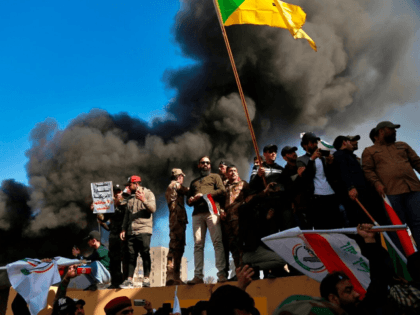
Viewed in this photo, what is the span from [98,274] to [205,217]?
182 centimetres

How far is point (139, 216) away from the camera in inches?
229

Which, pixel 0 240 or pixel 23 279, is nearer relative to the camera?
pixel 23 279

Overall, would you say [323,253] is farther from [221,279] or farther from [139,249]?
[139,249]

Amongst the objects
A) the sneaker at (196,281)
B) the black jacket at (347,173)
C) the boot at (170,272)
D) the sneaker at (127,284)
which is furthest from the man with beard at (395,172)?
the sneaker at (127,284)

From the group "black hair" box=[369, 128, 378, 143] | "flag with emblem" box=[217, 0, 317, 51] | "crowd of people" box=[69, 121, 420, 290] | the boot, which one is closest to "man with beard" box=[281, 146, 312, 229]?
"crowd of people" box=[69, 121, 420, 290]

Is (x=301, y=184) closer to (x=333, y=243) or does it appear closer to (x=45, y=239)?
(x=333, y=243)

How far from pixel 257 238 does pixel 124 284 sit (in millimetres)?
2075

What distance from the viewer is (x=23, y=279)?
3852 millimetres

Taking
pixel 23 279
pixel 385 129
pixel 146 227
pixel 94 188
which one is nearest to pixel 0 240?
pixel 94 188

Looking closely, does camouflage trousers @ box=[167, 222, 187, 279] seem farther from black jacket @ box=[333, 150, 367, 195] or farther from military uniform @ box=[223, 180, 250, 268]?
black jacket @ box=[333, 150, 367, 195]

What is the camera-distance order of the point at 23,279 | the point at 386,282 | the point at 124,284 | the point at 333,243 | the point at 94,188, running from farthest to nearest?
the point at 94,188, the point at 124,284, the point at 23,279, the point at 333,243, the point at 386,282

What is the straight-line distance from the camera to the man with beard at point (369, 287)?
2.23m

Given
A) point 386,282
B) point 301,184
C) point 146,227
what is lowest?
point 386,282

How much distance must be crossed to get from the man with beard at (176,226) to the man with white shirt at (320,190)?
6.37ft
